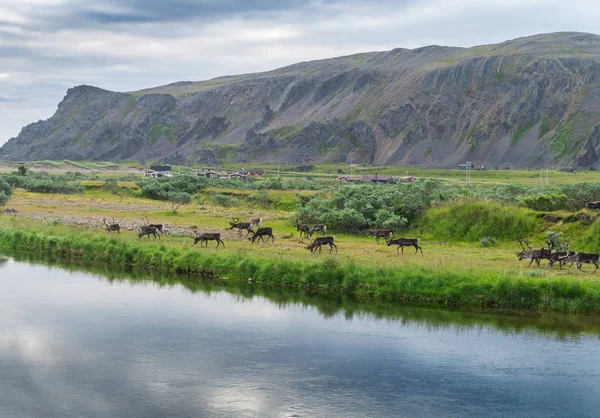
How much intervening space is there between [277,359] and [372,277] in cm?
1310

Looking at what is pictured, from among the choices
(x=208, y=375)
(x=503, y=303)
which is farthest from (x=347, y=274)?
(x=208, y=375)

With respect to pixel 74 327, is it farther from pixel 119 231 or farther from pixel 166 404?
pixel 119 231

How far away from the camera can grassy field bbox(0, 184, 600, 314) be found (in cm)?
3509

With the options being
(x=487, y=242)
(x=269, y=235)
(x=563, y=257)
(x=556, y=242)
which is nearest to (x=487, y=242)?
(x=487, y=242)

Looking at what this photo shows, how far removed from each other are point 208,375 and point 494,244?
107 feet

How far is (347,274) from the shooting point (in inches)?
1523

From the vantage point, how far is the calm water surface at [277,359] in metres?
21.8

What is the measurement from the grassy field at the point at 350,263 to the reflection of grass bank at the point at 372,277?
2.0 inches

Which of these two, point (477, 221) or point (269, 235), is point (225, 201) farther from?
point (477, 221)

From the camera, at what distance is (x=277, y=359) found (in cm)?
2617

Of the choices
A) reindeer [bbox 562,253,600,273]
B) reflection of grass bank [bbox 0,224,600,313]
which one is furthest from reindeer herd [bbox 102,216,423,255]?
reindeer [bbox 562,253,600,273]

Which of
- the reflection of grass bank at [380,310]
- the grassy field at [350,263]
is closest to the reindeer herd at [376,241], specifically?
the grassy field at [350,263]

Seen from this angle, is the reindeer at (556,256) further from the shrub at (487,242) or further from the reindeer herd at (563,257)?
the shrub at (487,242)

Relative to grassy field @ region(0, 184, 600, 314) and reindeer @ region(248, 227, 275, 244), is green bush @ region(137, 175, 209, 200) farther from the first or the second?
reindeer @ region(248, 227, 275, 244)
